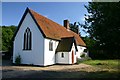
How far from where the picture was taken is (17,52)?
31.4 m

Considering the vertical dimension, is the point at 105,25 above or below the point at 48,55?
above

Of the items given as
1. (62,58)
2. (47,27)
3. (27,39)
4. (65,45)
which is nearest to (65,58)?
(62,58)

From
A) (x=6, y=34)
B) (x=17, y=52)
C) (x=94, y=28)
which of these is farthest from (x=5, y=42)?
(x=94, y=28)

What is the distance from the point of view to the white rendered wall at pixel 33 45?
29219 mm

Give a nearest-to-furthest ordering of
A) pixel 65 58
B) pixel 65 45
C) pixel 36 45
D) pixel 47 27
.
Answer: pixel 36 45, pixel 47 27, pixel 65 58, pixel 65 45

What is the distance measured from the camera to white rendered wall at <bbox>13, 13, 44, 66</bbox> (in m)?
29.2

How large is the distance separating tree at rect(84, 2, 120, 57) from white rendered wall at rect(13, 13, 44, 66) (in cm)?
1251

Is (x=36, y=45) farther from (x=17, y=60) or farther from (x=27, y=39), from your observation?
(x=17, y=60)

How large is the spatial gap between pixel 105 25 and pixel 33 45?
53.4 feet

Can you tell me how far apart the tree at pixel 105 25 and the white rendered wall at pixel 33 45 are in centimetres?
1251

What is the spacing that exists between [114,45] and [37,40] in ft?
51.7

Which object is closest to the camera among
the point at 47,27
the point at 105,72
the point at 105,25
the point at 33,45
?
the point at 105,25

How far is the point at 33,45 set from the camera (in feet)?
98.0

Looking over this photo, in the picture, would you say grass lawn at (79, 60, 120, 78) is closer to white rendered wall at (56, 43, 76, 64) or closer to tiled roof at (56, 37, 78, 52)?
white rendered wall at (56, 43, 76, 64)
